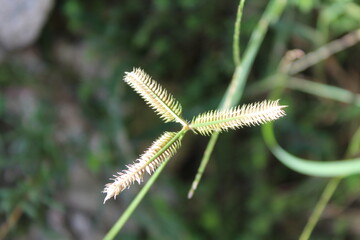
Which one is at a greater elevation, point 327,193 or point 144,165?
point 144,165

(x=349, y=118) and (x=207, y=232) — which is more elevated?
(x=349, y=118)

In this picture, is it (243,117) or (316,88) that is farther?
(316,88)

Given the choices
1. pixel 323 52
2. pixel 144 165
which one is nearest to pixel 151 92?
pixel 144 165

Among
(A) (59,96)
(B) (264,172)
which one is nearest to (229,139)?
(B) (264,172)

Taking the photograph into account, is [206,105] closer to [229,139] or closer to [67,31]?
[229,139]

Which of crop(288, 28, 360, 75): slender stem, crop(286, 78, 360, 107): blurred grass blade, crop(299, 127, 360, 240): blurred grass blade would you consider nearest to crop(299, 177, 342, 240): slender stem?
crop(299, 127, 360, 240): blurred grass blade

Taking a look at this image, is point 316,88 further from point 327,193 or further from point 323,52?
point 327,193

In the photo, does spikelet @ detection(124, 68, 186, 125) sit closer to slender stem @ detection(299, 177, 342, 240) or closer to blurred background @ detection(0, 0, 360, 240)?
blurred background @ detection(0, 0, 360, 240)
